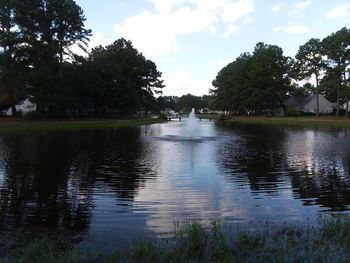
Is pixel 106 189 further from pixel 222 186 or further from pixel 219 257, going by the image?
pixel 219 257

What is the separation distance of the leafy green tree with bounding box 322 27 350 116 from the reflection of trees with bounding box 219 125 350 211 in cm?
6154

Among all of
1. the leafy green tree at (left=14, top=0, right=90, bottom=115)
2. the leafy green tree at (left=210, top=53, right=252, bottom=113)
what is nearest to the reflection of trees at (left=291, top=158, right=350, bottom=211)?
the leafy green tree at (left=14, top=0, right=90, bottom=115)

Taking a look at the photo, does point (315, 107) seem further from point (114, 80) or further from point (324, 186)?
point (324, 186)

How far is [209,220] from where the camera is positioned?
11.6 meters

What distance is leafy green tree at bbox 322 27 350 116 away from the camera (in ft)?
287

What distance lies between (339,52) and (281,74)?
21.9 m

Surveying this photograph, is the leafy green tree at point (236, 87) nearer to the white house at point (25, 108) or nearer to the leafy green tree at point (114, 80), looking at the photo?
the leafy green tree at point (114, 80)

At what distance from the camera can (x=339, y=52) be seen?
88.4 metres

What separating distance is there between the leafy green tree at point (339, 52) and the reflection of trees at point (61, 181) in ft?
226

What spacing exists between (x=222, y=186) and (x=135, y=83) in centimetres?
8956

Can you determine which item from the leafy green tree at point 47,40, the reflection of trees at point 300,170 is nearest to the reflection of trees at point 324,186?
the reflection of trees at point 300,170

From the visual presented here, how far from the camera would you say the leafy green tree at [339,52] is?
3449 inches

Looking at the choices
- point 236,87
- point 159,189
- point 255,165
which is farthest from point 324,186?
point 236,87

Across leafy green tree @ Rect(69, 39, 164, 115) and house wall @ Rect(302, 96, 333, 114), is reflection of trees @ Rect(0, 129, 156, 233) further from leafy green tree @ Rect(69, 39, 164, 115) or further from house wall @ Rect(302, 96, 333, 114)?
house wall @ Rect(302, 96, 333, 114)
